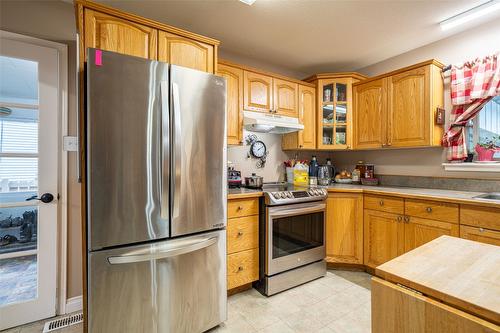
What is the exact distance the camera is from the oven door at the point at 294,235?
7.07 feet

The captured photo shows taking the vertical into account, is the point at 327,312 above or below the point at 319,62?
below

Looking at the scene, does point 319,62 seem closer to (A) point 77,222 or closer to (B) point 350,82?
(B) point 350,82

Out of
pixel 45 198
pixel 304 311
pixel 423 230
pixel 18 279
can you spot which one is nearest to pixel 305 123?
pixel 423 230

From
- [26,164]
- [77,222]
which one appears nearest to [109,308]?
[77,222]

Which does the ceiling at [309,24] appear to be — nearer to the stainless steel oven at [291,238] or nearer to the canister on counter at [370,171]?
the canister on counter at [370,171]

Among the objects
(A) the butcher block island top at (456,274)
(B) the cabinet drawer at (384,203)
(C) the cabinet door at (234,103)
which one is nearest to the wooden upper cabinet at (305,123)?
(C) the cabinet door at (234,103)

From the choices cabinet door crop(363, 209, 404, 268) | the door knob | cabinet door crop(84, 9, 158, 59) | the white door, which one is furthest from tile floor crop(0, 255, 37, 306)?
cabinet door crop(363, 209, 404, 268)

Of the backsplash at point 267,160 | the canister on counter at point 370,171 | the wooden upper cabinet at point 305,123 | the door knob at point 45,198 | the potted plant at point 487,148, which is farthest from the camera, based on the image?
the canister on counter at point 370,171

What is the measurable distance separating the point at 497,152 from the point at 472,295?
91.7 inches

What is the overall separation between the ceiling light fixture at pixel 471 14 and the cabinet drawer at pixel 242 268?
2.69m

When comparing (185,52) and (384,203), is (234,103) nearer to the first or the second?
(185,52)

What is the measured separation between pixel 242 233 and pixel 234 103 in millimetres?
1293

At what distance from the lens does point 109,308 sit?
1.36 metres

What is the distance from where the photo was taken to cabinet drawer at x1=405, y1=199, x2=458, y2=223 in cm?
192
